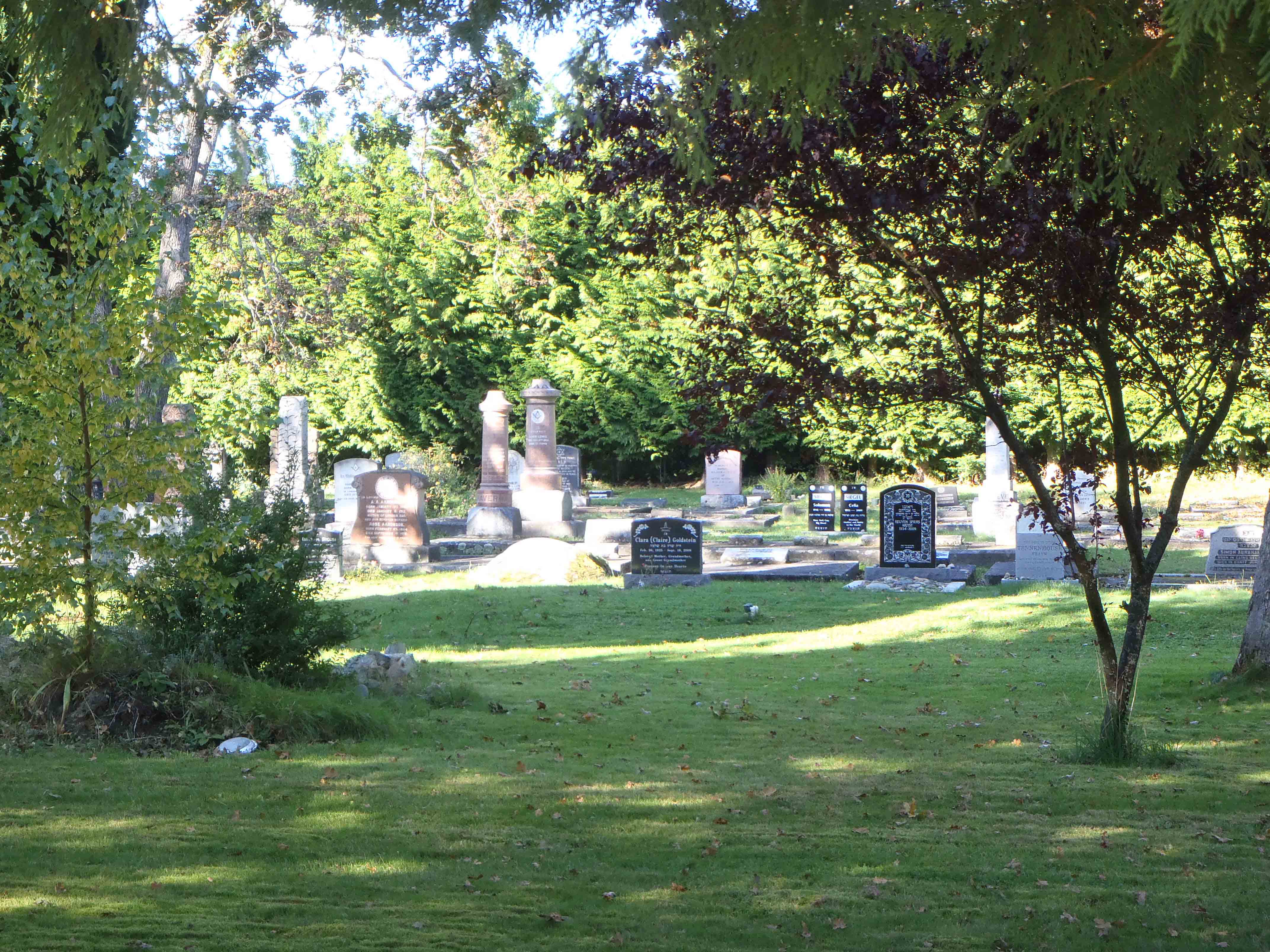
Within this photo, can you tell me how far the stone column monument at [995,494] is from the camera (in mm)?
24266

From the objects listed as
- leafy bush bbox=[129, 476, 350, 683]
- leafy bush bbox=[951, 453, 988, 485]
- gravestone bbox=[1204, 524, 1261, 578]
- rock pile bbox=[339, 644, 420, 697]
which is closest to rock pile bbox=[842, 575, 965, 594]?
gravestone bbox=[1204, 524, 1261, 578]

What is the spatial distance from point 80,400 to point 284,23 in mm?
6464

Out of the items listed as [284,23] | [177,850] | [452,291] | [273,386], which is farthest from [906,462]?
[177,850]

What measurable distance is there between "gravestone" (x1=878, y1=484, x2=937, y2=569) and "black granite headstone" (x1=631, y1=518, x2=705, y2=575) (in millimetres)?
3025

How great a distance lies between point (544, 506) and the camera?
2733 centimetres

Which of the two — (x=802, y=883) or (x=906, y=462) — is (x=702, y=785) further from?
(x=906, y=462)

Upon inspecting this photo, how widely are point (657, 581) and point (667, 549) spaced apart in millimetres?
716

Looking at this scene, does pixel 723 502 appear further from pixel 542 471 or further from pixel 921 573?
pixel 921 573

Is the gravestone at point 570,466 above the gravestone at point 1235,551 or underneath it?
above

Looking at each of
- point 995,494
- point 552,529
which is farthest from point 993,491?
point 552,529

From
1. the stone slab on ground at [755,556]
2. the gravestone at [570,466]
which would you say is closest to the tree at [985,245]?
the stone slab on ground at [755,556]

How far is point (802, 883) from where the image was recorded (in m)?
5.11

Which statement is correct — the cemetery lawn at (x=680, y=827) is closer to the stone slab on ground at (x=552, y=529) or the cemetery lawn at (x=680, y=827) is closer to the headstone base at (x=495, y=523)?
the headstone base at (x=495, y=523)

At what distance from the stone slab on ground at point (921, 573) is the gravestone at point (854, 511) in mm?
6248
